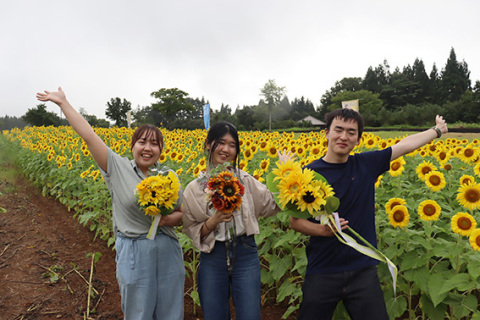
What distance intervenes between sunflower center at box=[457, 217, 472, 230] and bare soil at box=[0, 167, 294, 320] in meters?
1.86

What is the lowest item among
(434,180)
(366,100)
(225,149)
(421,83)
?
(434,180)

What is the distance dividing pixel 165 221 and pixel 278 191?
735 mm

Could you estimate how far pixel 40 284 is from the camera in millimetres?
3898

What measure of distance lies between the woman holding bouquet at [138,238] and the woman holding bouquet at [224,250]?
162 mm

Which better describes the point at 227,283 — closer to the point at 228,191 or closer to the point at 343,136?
the point at 228,191

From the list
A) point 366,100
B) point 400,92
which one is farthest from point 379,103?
point 400,92

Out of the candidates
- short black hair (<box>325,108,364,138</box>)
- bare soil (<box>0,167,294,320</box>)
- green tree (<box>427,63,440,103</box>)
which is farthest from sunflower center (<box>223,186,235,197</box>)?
green tree (<box>427,63,440,103</box>)

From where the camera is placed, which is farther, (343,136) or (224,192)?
(343,136)

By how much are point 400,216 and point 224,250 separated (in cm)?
116

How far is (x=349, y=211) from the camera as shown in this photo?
199 cm

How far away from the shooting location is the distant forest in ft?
109

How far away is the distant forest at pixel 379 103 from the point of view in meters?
33.2

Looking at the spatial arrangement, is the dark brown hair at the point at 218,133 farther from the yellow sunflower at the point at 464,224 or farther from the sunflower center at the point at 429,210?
the yellow sunflower at the point at 464,224

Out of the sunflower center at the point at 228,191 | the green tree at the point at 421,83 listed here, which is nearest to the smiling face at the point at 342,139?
the sunflower center at the point at 228,191
